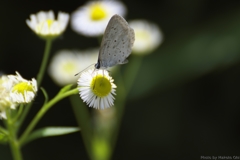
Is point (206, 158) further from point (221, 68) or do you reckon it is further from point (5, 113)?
point (5, 113)

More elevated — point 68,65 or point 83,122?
point 68,65

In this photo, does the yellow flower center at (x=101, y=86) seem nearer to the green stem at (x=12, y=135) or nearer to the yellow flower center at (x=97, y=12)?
the green stem at (x=12, y=135)

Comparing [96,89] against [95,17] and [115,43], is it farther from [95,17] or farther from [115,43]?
[95,17]

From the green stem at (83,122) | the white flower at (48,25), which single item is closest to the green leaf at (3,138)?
the white flower at (48,25)

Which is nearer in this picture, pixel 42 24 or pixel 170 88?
pixel 42 24

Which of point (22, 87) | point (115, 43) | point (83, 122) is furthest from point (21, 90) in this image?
point (83, 122)

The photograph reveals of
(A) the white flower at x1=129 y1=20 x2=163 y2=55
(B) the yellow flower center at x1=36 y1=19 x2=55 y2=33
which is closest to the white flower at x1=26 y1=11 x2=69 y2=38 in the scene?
(B) the yellow flower center at x1=36 y1=19 x2=55 y2=33

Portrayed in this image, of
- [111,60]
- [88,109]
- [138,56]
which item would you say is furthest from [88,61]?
[111,60]
